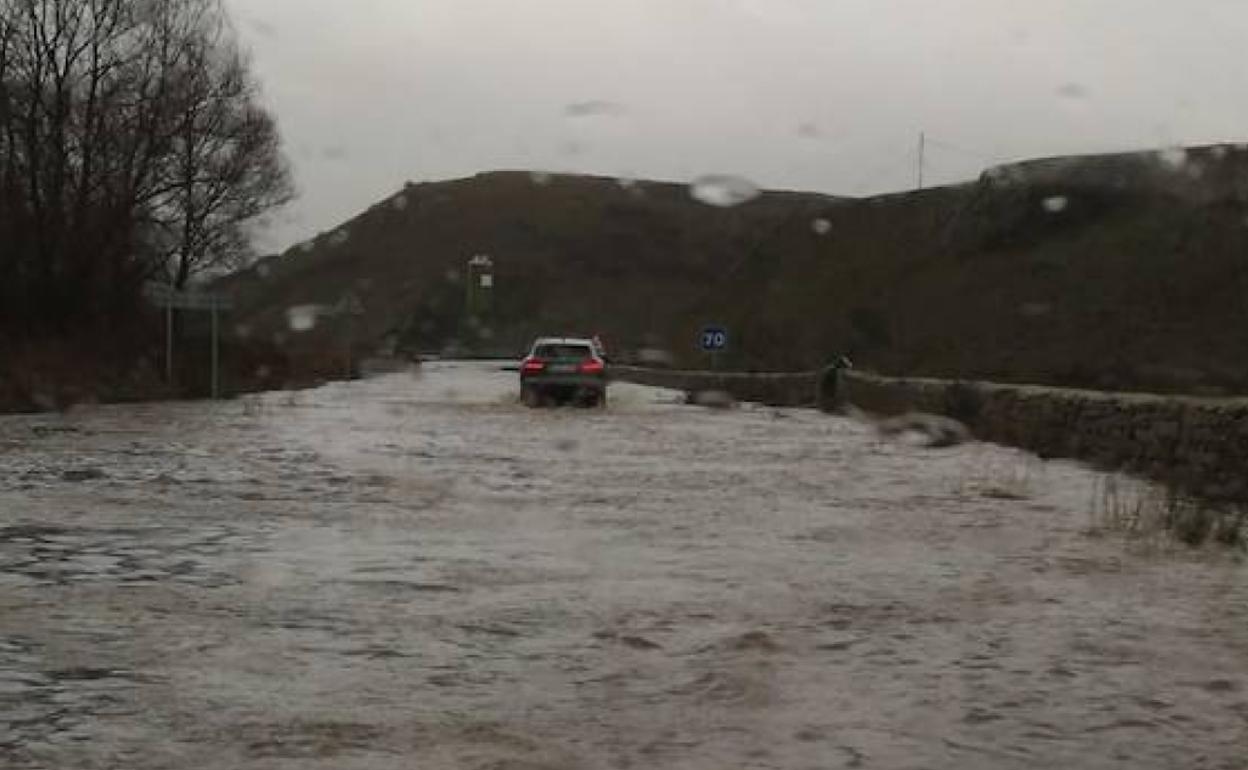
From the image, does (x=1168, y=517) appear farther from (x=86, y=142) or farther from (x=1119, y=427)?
(x=86, y=142)

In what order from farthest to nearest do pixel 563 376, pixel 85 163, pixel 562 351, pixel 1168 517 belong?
pixel 85 163
pixel 562 351
pixel 563 376
pixel 1168 517

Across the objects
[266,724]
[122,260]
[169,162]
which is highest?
[169,162]

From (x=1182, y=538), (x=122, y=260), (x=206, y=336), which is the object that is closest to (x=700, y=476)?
(x=1182, y=538)

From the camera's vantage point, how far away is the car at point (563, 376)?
3116cm

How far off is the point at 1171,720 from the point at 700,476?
1023cm

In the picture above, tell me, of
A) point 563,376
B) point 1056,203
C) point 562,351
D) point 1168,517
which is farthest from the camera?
point 1056,203

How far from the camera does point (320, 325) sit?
139 m

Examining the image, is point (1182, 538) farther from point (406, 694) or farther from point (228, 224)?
point (228, 224)

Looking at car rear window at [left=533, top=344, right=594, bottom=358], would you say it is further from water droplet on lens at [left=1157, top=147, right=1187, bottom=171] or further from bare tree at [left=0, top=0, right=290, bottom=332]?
water droplet on lens at [left=1157, top=147, right=1187, bottom=171]

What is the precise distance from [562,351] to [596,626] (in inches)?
947

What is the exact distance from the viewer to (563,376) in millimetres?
31188

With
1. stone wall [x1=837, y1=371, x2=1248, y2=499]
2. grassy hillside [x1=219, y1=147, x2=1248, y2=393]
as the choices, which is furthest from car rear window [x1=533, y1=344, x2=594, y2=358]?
grassy hillside [x1=219, y1=147, x2=1248, y2=393]

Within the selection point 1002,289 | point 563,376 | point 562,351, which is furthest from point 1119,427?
point 1002,289

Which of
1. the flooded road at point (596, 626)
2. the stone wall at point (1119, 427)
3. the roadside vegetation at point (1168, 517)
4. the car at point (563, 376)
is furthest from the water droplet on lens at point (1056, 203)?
the roadside vegetation at point (1168, 517)
